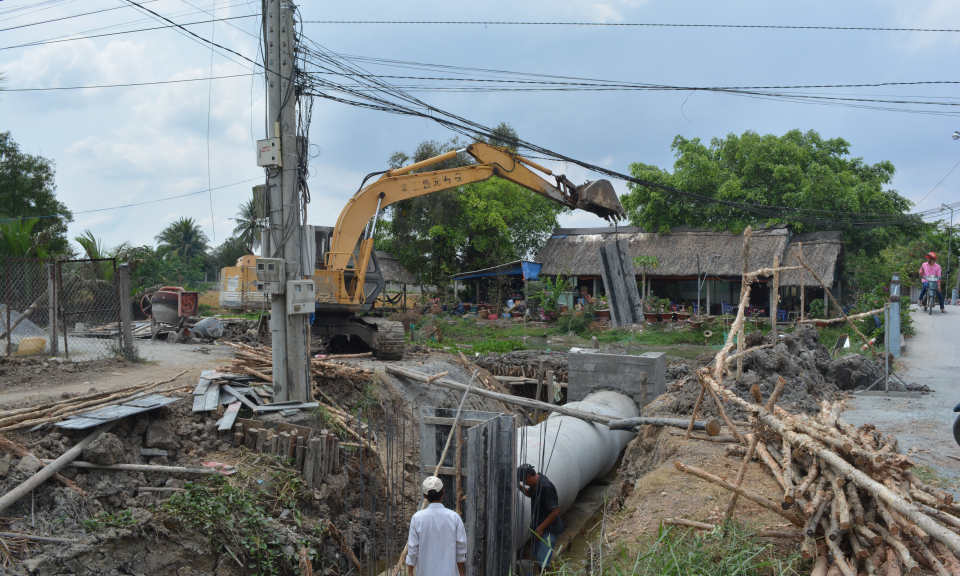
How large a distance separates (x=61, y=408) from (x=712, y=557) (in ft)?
24.8

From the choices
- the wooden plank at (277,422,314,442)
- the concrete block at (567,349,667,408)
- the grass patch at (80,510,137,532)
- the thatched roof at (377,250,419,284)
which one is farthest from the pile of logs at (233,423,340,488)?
the thatched roof at (377,250,419,284)

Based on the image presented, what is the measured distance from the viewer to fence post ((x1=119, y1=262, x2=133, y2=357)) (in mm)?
11695

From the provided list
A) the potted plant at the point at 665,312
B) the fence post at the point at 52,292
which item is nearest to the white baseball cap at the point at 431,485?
the fence post at the point at 52,292

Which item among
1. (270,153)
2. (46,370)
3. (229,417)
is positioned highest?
(270,153)

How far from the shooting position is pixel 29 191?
22.8 meters

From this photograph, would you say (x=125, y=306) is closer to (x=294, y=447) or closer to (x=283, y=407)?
(x=283, y=407)

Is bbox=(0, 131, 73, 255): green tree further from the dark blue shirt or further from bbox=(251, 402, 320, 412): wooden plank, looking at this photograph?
the dark blue shirt

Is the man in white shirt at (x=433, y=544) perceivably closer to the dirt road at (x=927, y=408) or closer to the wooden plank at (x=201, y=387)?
the dirt road at (x=927, y=408)

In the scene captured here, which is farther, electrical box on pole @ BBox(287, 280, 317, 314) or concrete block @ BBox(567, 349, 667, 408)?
concrete block @ BBox(567, 349, 667, 408)

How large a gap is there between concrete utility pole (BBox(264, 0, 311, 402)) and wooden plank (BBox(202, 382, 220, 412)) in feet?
2.98

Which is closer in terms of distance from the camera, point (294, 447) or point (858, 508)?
point (858, 508)

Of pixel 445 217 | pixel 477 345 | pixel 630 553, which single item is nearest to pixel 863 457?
pixel 630 553

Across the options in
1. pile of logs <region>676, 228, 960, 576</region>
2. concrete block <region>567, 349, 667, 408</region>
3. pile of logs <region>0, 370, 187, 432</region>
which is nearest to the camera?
pile of logs <region>676, 228, 960, 576</region>

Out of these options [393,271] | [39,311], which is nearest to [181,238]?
[393,271]
